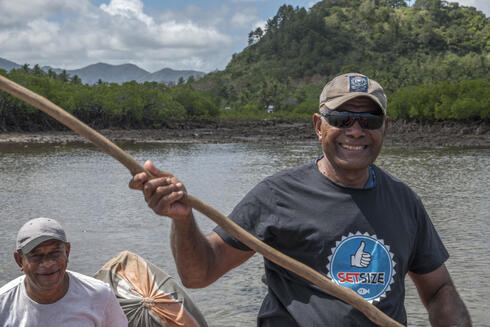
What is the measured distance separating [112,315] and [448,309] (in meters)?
1.73

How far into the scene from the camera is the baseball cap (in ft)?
7.14

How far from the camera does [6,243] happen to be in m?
10.3

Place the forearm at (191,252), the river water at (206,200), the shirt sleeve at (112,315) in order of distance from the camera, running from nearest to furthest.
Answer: the forearm at (191,252) < the shirt sleeve at (112,315) < the river water at (206,200)

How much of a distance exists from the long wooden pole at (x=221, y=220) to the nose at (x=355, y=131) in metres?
0.59

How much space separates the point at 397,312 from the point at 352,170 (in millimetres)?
535

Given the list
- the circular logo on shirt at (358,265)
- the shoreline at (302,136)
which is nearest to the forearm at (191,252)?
the circular logo on shirt at (358,265)

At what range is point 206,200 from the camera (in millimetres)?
16172

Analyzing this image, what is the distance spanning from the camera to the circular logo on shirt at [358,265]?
209 centimetres

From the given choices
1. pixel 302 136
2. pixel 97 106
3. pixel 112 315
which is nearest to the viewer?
pixel 112 315

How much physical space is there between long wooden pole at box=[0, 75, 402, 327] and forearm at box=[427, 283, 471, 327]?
42 cm

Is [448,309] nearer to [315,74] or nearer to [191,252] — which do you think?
[191,252]

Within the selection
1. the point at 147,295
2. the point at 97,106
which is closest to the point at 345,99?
the point at 147,295

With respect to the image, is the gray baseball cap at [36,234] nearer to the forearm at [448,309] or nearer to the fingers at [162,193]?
the fingers at [162,193]

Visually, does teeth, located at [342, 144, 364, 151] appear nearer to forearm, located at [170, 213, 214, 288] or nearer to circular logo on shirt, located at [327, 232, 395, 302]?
circular logo on shirt, located at [327, 232, 395, 302]
